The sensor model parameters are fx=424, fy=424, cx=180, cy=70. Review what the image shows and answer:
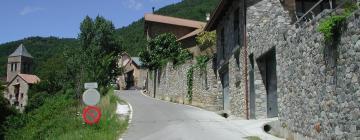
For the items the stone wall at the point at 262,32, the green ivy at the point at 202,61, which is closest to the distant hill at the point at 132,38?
the green ivy at the point at 202,61

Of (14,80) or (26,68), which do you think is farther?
(26,68)

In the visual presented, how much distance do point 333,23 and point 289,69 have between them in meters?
3.64

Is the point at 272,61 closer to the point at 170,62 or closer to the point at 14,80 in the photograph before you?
the point at 170,62

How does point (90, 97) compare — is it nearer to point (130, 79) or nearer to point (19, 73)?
point (130, 79)

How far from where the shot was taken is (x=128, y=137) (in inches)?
573

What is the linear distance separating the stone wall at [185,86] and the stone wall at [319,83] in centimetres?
1284

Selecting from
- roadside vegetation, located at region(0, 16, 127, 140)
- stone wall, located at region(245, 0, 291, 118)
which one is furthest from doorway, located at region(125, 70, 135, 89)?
stone wall, located at region(245, 0, 291, 118)

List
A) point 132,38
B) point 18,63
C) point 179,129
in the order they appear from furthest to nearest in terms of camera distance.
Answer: point 18,63, point 132,38, point 179,129

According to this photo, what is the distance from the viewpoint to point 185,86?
32500 mm

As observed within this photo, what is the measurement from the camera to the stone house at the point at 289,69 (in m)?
8.99

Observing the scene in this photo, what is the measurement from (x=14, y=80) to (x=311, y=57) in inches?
4036

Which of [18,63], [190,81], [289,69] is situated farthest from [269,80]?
[18,63]

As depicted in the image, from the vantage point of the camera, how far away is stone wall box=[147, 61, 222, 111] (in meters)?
26.9

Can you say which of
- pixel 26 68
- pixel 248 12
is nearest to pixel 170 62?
pixel 248 12
